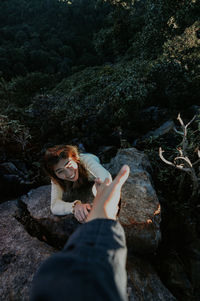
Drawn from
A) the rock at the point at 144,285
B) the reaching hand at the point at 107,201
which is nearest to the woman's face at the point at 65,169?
the reaching hand at the point at 107,201

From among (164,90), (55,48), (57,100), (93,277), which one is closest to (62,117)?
(57,100)

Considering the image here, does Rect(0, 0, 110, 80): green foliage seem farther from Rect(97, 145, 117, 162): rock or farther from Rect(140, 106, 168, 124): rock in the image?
Rect(97, 145, 117, 162): rock

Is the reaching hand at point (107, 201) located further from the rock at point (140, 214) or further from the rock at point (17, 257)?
the rock at point (17, 257)

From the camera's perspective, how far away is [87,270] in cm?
60

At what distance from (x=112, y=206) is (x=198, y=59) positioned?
7221 mm

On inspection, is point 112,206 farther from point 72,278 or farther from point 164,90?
point 164,90

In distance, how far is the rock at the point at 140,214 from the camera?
8.18 ft

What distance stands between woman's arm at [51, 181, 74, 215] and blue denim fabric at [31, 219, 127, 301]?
133cm

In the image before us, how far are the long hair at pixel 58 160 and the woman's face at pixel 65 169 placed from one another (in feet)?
0.18

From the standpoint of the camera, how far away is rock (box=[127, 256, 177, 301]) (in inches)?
76.3

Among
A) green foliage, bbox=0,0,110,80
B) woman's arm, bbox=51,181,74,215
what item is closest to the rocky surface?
woman's arm, bbox=51,181,74,215

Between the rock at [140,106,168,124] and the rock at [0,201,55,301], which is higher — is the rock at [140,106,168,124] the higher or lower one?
the higher one

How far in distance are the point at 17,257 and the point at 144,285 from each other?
178 centimetres

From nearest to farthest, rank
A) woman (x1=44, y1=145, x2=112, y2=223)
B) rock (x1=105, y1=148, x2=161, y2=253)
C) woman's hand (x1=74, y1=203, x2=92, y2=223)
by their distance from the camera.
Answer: woman's hand (x1=74, y1=203, x2=92, y2=223) < woman (x1=44, y1=145, x2=112, y2=223) < rock (x1=105, y1=148, x2=161, y2=253)
